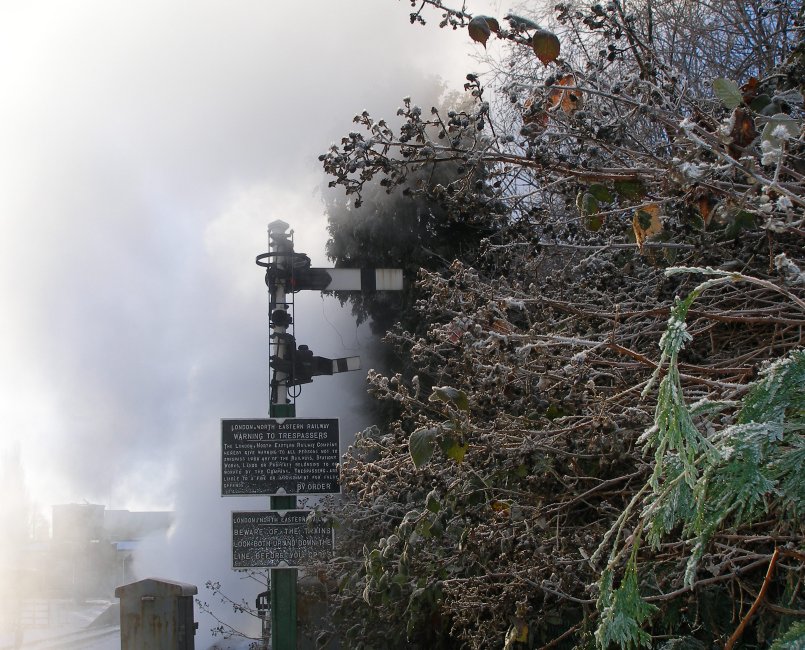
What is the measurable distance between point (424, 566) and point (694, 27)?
634 centimetres

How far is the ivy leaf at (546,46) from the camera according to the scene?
3.88m

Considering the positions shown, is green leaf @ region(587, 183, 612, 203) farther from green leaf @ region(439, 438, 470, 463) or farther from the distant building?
the distant building

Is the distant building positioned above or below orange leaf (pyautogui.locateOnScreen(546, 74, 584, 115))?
below

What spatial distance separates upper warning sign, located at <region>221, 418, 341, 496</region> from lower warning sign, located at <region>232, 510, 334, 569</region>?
225 millimetres

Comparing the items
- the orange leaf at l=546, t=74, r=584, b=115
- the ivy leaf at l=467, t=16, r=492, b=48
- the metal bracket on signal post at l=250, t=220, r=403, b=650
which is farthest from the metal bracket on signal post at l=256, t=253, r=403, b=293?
the ivy leaf at l=467, t=16, r=492, b=48

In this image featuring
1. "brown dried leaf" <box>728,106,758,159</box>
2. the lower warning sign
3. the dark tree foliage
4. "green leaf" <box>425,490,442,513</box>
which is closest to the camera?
"brown dried leaf" <box>728,106,758,159</box>

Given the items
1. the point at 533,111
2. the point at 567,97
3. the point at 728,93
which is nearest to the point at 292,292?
the point at 567,97

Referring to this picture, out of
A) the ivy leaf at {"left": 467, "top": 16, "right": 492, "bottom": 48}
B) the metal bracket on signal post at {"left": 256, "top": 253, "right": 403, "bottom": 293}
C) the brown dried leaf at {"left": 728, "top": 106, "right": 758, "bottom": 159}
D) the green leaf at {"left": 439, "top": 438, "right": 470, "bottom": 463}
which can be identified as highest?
the ivy leaf at {"left": 467, "top": 16, "right": 492, "bottom": 48}

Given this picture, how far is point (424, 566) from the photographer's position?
6293mm

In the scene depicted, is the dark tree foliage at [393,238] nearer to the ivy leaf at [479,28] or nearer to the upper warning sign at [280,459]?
the upper warning sign at [280,459]

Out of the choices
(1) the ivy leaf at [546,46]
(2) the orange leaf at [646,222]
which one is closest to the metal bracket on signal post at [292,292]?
(2) the orange leaf at [646,222]

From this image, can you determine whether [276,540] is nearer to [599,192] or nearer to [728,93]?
[599,192]

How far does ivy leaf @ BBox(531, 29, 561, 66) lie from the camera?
3.88 metres

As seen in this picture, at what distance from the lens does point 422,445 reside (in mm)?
3930
